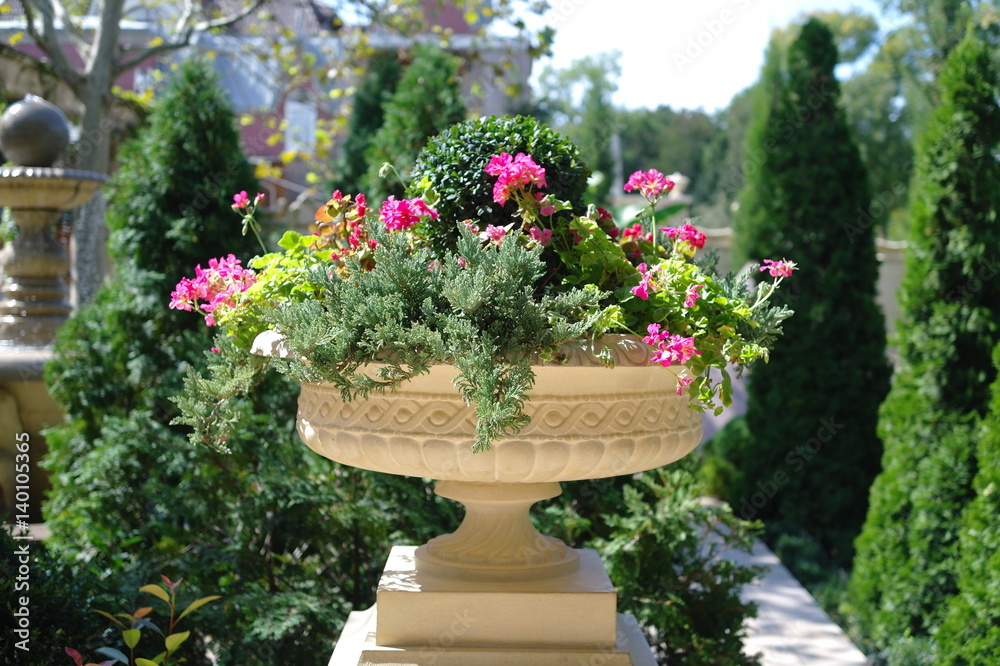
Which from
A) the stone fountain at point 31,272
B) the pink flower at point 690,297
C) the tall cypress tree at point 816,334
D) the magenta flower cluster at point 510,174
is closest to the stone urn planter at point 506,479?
the pink flower at point 690,297

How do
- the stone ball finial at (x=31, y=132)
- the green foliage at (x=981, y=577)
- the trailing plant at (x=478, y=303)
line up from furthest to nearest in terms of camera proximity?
the stone ball finial at (x=31, y=132) < the green foliage at (x=981, y=577) < the trailing plant at (x=478, y=303)

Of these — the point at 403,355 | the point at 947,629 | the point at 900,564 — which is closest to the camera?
the point at 403,355

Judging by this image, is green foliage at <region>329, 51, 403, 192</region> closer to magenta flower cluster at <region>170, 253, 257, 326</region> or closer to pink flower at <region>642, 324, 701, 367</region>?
magenta flower cluster at <region>170, 253, 257, 326</region>

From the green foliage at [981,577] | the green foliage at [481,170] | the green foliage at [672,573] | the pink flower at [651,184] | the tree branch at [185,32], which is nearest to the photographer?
the green foliage at [481,170]

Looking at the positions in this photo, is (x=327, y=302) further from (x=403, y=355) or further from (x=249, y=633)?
(x=249, y=633)

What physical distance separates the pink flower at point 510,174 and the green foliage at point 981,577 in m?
2.52

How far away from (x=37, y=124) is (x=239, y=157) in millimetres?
1910

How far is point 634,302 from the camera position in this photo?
1.97m

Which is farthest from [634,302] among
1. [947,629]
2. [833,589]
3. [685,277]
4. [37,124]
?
[37,124]

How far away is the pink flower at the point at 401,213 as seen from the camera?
2086mm

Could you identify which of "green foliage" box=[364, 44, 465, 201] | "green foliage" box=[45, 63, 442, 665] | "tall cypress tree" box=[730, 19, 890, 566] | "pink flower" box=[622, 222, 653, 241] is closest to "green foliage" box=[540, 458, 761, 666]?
"green foliage" box=[45, 63, 442, 665]

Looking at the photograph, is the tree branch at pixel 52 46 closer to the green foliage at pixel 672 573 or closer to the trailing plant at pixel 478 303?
the trailing plant at pixel 478 303

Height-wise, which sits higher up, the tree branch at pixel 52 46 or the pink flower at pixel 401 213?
the tree branch at pixel 52 46

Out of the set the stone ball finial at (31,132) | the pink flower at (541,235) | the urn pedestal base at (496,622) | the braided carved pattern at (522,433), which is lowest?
the urn pedestal base at (496,622)
